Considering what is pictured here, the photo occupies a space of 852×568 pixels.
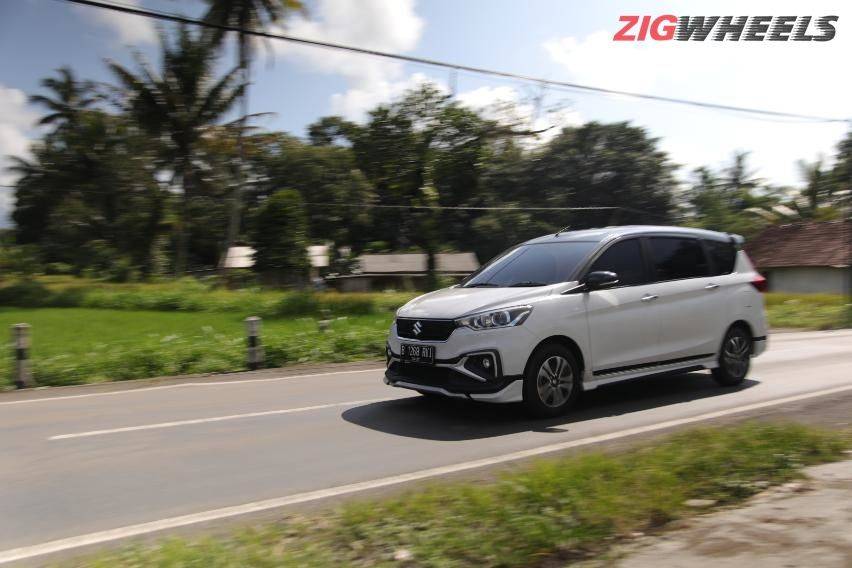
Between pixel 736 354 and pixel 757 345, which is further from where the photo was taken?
pixel 757 345

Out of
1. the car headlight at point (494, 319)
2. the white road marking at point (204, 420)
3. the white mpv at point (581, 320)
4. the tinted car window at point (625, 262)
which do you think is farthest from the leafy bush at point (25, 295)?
the tinted car window at point (625, 262)

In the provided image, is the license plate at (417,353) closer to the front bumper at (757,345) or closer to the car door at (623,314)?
the car door at (623,314)

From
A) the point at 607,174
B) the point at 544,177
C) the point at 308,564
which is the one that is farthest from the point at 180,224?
the point at 308,564

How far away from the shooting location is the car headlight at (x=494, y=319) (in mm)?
6926

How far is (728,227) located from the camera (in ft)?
172

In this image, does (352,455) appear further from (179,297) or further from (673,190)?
(673,190)

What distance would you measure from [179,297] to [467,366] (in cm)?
2434

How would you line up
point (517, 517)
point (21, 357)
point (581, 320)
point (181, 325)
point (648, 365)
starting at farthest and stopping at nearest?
point (181, 325) < point (21, 357) < point (648, 365) < point (581, 320) < point (517, 517)

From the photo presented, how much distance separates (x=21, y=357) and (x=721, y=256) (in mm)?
9576

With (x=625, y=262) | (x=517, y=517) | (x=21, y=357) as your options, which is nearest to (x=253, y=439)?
(x=517, y=517)

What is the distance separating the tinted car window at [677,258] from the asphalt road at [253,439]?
1428mm

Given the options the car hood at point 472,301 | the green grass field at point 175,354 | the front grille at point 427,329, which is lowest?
the green grass field at point 175,354

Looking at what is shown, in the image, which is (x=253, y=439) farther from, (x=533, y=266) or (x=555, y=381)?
(x=533, y=266)

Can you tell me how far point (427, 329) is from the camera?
285 inches
